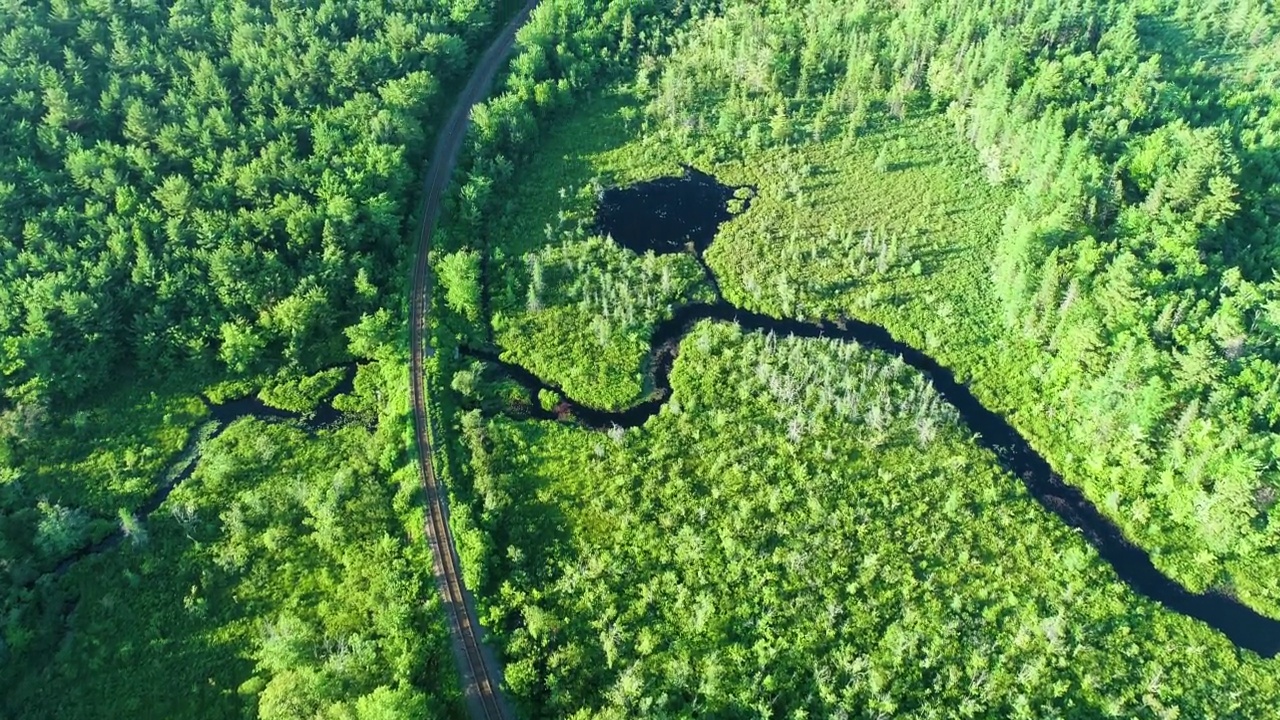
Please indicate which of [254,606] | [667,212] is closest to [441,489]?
[254,606]

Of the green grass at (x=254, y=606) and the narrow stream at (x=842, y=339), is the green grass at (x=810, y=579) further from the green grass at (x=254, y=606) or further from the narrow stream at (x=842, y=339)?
the green grass at (x=254, y=606)

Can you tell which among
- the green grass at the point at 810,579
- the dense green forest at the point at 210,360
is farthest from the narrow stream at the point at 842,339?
the dense green forest at the point at 210,360

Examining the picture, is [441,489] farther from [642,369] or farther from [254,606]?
[642,369]

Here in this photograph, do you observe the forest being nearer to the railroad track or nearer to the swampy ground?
the swampy ground

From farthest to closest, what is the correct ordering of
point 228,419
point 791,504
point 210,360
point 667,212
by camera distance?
point 667,212 < point 210,360 < point 228,419 < point 791,504

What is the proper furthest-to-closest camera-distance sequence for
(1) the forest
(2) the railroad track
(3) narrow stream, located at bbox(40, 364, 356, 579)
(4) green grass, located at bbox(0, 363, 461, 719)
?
A: 1. (3) narrow stream, located at bbox(40, 364, 356, 579)
2. (1) the forest
3. (2) the railroad track
4. (4) green grass, located at bbox(0, 363, 461, 719)

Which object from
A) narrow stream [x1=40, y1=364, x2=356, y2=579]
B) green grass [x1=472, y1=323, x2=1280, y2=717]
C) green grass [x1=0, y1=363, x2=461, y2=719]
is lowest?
green grass [x1=472, y1=323, x2=1280, y2=717]

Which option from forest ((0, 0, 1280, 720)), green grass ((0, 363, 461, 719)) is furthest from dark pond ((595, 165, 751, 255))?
green grass ((0, 363, 461, 719))
